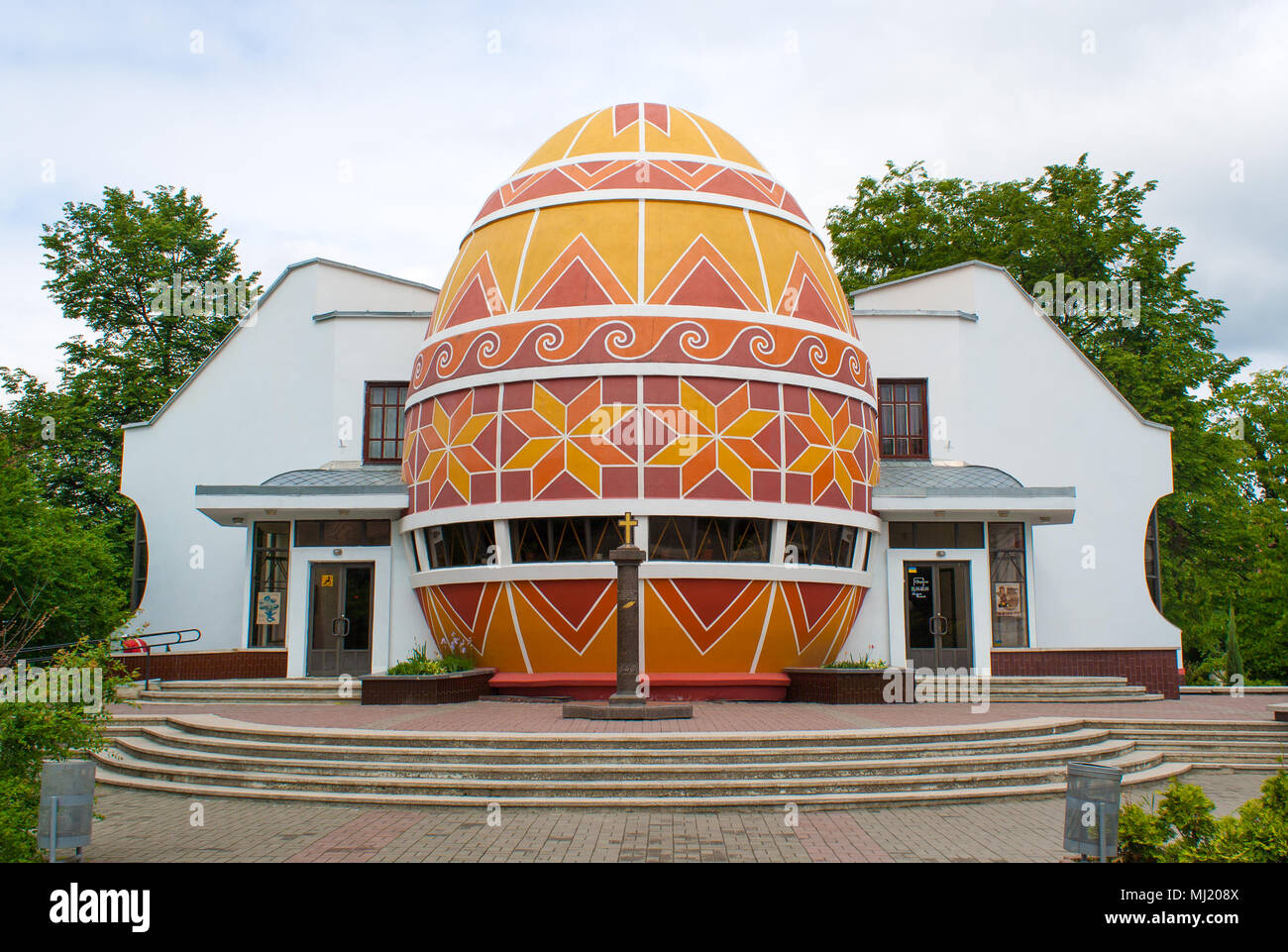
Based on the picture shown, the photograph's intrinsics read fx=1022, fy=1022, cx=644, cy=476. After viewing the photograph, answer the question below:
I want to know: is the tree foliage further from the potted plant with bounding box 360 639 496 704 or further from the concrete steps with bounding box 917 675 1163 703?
the concrete steps with bounding box 917 675 1163 703

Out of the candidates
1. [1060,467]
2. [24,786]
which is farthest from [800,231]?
[24,786]

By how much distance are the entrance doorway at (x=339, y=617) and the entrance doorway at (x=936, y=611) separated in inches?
454

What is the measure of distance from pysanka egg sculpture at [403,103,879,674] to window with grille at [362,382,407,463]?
4.07 metres

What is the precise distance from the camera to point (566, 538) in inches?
720

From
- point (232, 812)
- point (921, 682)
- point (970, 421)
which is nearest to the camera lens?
point (232, 812)

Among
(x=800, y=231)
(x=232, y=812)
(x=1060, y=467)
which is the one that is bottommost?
(x=232, y=812)

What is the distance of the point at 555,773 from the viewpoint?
1208cm

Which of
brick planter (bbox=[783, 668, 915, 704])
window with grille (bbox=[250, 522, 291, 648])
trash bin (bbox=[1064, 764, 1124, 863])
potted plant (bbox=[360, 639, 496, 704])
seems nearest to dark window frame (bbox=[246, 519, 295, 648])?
window with grille (bbox=[250, 522, 291, 648])

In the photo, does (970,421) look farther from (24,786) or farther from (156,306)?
(156,306)

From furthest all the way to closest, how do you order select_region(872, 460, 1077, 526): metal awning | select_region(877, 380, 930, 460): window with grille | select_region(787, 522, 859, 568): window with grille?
select_region(877, 380, 930, 460): window with grille → select_region(872, 460, 1077, 526): metal awning → select_region(787, 522, 859, 568): window with grille

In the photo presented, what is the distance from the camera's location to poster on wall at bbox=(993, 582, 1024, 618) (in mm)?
22453

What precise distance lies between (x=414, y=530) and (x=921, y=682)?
34.0ft

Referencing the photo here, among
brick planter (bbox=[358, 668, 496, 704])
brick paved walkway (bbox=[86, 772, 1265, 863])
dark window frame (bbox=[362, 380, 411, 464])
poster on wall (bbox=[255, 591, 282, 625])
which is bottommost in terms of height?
brick paved walkway (bbox=[86, 772, 1265, 863])

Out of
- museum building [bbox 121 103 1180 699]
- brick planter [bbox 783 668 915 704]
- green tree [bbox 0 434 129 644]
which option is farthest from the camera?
green tree [bbox 0 434 129 644]
